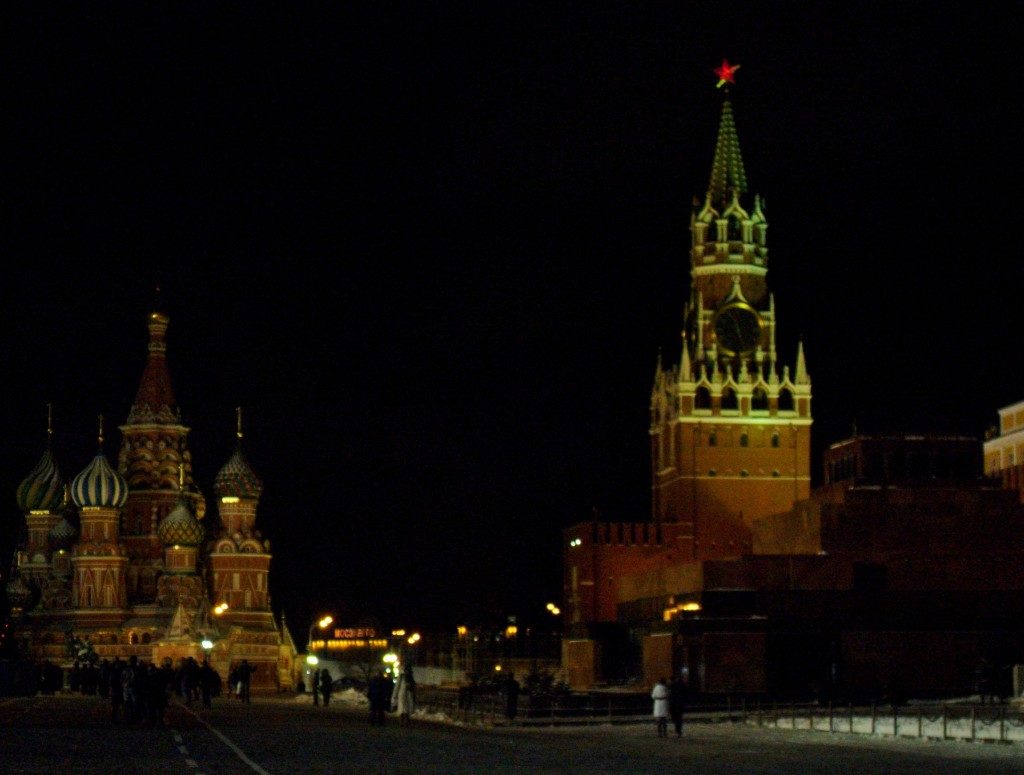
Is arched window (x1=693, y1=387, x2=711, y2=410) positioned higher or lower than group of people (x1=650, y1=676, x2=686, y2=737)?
higher

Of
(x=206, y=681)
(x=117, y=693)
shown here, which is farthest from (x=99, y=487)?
(x=117, y=693)

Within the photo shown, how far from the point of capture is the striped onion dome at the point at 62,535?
134375 mm

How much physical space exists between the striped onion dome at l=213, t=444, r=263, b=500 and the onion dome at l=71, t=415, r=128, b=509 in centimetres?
571

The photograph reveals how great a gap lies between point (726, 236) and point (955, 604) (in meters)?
65.5

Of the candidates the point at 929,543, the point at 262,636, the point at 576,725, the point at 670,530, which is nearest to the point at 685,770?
the point at 576,725

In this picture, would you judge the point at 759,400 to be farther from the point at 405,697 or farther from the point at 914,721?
the point at 914,721

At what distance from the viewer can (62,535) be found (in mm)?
134875

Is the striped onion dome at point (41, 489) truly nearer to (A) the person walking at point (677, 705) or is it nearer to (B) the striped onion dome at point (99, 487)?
(B) the striped onion dome at point (99, 487)

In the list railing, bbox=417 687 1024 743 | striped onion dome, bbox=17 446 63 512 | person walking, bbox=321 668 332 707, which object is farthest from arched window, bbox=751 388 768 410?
railing, bbox=417 687 1024 743

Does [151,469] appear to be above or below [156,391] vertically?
below

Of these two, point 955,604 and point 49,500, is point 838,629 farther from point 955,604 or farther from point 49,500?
point 49,500

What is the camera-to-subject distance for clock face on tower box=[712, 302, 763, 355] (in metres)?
139

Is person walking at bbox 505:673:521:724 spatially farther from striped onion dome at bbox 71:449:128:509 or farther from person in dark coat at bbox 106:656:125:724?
striped onion dome at bbox 71:449:128:509

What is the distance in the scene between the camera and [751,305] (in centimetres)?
13962
